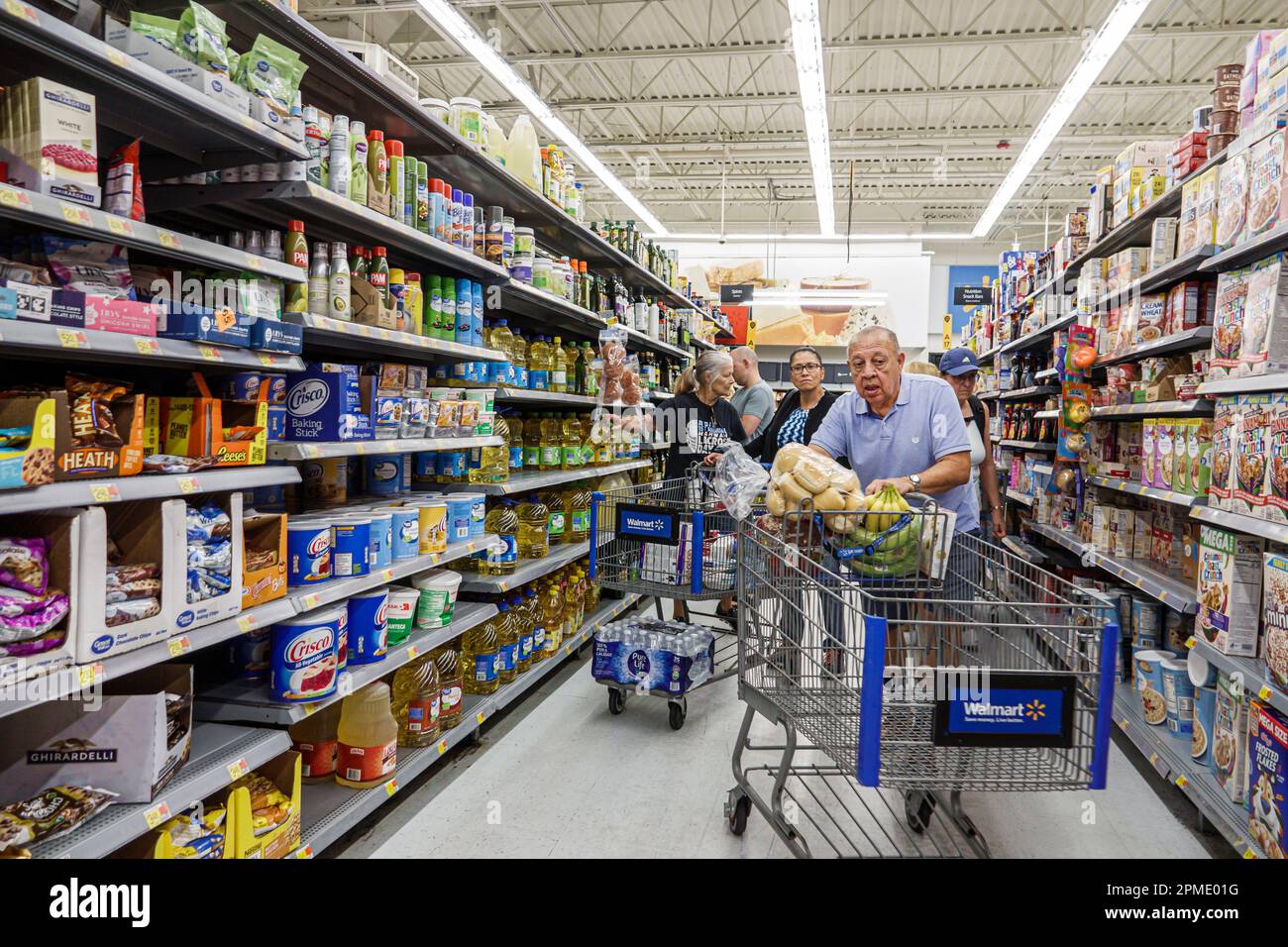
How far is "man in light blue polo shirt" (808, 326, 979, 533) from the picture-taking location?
2.83 m

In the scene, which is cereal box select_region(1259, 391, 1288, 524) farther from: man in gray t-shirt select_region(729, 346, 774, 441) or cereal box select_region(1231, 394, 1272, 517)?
man in gray t-shirt select_region(729, 346, 774, 441)

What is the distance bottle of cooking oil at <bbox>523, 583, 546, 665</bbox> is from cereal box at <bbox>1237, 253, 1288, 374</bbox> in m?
3.23

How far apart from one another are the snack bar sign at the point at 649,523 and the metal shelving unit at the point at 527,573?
23.5 inches

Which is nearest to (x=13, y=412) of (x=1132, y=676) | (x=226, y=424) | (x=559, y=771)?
(x=226, y=424)

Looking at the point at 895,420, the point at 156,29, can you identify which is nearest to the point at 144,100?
the point at 156,29

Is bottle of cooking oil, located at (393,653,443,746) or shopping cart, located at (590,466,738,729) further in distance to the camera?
shopping cart, located at (590,466,738,729)

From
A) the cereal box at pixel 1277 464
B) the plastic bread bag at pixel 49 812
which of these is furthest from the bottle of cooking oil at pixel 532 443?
the cereal box at pixel 1277 464

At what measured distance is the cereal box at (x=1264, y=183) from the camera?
8.52 ft

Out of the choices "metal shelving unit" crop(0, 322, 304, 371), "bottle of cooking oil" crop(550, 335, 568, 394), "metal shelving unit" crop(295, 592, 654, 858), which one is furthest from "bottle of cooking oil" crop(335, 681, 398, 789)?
"bottle of cooking oil" crop(550, 335, 568, 394)

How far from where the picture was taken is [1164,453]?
3.56 meters

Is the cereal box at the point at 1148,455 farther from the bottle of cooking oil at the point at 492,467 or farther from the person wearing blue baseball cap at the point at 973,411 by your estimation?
the bottle of cooking oil at the point at 492,467

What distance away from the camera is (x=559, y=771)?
10.6 feet

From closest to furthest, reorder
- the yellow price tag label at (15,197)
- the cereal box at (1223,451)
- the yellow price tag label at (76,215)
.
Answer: the yellow price tag label at (15,197) < the yellow price tag label at (76,215) < the cereal box at (1223,451)
